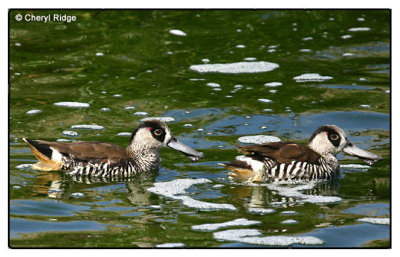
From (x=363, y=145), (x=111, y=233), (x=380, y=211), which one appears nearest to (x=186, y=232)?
(x=111, y=233)

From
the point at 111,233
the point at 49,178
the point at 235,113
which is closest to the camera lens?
the point at 111,233

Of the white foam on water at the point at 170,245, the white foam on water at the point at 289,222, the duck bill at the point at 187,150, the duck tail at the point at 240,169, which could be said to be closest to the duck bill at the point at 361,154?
the duck tail at the point at 240,169

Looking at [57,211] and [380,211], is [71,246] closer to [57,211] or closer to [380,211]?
[57,211]

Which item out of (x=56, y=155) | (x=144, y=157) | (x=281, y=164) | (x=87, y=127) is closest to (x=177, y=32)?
(x=87, y=127)

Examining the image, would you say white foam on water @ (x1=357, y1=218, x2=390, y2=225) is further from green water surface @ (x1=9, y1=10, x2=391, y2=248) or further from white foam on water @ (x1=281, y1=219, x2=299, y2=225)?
white foam on water @ (x1=281, y1=219, x2=299, y2=225)

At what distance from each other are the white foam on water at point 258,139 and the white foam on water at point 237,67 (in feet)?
12.4

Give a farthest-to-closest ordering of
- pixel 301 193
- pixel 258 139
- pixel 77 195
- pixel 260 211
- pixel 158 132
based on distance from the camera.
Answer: pixel 258 139 → pixel 158 132 → pixel 301 193 → pixel 77 195 → pixel 260 211

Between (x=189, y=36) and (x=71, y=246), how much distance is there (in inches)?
415

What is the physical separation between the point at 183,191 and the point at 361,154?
291 cm

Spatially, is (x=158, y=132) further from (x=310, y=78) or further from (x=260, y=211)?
(x=310, y=78)

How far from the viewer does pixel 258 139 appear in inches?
492

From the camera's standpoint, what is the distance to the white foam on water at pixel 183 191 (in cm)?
945

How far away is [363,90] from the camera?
587 inches

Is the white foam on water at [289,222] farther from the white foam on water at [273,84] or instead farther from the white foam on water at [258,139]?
the white foam on water at [273,84]
